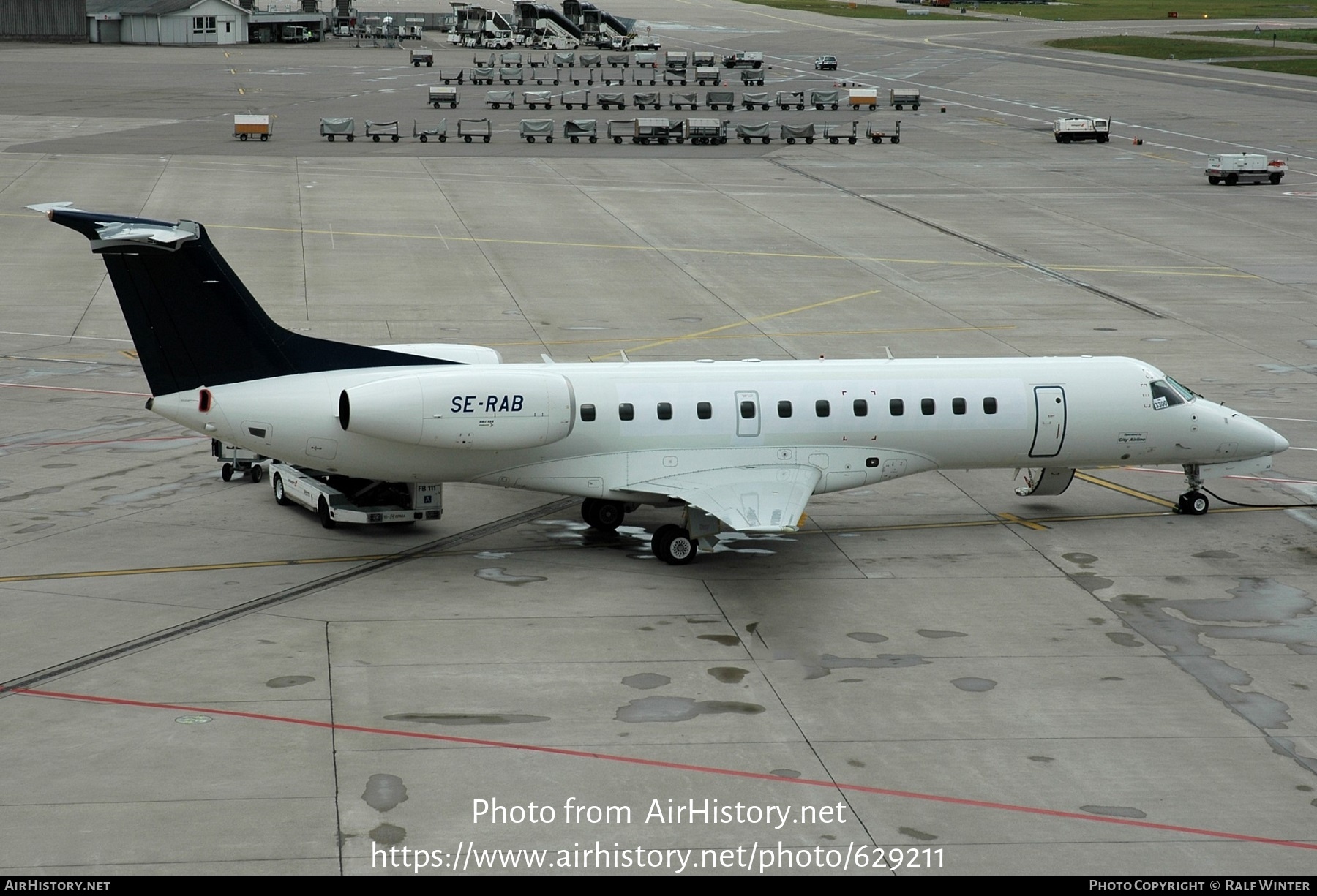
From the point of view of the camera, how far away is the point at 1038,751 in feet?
56.7

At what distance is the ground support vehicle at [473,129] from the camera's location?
3155 inches

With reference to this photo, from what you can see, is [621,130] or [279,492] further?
[621,130]

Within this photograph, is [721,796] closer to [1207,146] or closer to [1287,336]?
[1287,336]

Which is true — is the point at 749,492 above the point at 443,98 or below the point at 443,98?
below

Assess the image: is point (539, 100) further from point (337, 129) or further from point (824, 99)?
point (337, 129)

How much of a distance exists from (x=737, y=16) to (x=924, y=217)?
133 metres

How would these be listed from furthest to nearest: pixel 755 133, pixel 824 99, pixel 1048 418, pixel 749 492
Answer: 1. pixel 824 99
2. pixel 755 133
3. pixel 1048 418
4. pixel 749 492

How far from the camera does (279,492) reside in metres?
27.6

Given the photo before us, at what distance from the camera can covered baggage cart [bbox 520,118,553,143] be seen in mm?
80375

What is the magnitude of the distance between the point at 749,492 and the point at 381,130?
63.6 meters

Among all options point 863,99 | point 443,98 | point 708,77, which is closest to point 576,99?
A: point 443,98

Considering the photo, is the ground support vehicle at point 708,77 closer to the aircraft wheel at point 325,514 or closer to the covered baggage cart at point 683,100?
the covered baggage cart at point 683,100

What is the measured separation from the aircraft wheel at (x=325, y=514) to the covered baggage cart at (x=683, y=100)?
7346cm
